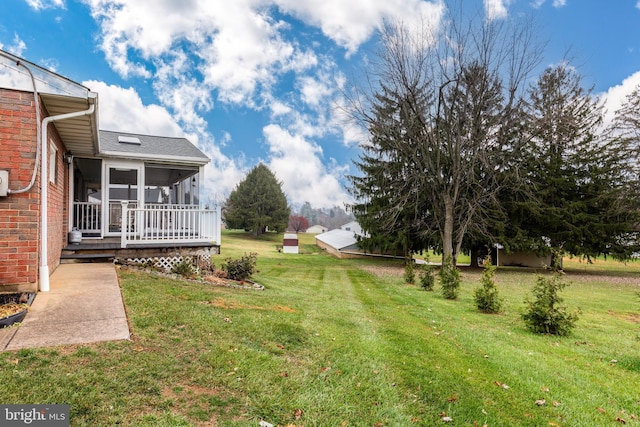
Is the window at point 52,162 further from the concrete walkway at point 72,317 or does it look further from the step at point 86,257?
the concrete walkway at point 72,317

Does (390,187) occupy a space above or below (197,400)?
above

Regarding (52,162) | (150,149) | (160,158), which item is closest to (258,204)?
(150,149)

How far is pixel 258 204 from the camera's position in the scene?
39.5 metres

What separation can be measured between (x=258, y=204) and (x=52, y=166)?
32.7 m

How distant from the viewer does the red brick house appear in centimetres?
487

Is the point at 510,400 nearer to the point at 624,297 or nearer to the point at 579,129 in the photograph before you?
the point at 624,297

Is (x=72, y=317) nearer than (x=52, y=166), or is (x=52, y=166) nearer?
(x=72, y=317)

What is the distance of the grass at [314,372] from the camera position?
8.25 ft

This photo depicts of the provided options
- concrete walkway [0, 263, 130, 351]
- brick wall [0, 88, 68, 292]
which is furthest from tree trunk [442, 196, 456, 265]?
brick wall [0, 88, 68, 292]

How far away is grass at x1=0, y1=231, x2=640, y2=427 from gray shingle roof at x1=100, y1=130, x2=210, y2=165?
521cm

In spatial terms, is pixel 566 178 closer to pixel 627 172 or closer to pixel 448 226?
pixel 627 172

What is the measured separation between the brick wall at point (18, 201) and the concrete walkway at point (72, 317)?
0.43m

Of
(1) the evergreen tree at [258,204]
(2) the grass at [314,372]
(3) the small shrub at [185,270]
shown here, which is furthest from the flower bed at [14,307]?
(1) the evergreen tree at [258,204]

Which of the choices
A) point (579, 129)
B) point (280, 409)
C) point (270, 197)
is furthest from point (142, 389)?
point (270, 197)
